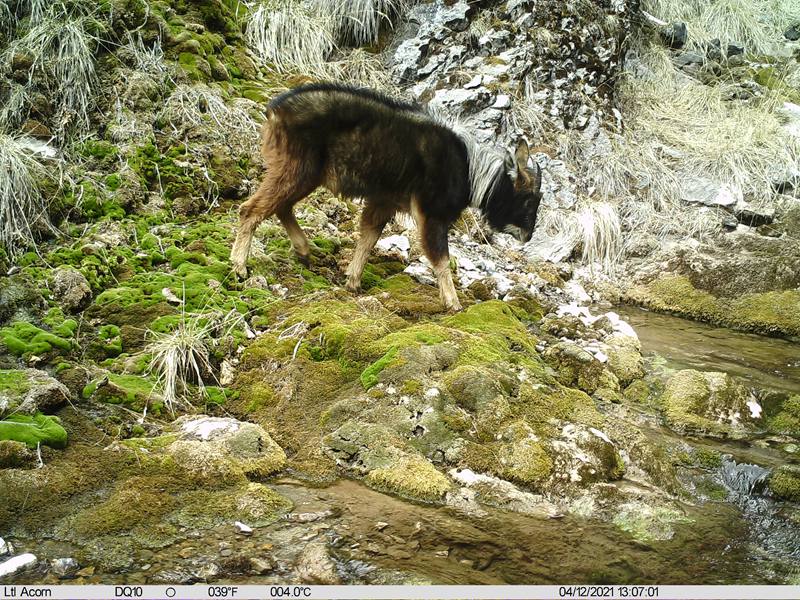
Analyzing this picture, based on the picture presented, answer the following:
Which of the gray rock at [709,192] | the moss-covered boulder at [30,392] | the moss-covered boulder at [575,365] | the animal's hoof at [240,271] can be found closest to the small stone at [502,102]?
the gray rock at [709,192]

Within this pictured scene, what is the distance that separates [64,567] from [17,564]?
180 mm

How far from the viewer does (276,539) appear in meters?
2.93

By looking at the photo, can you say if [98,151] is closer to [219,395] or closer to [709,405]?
[219,395]

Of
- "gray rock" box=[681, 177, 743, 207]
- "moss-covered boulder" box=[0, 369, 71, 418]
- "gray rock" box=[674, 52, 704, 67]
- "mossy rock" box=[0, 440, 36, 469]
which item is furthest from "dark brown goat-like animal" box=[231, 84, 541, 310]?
"gray rock" box=[674, 52, 704, 67]

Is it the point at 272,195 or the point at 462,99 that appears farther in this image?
the point at 462,99

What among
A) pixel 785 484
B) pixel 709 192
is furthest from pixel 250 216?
pixel 709 192

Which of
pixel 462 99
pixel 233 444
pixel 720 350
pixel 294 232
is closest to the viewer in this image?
pixel 233 444

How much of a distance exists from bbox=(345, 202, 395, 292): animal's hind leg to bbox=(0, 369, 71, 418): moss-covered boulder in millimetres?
2865

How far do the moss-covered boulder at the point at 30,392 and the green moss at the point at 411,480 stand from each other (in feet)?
5.87

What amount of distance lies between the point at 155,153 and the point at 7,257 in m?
1.97

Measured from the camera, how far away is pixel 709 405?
4.88m

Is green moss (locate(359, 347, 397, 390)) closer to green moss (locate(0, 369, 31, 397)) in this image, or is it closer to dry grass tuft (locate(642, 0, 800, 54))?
green moss (locate(0, 369, 31, 397))

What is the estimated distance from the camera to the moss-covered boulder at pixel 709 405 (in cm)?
467

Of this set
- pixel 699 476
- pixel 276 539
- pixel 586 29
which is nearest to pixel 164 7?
pixel 586 29
